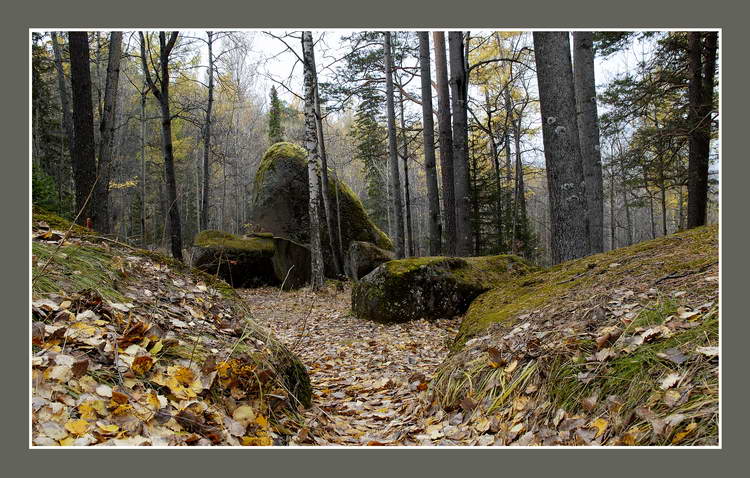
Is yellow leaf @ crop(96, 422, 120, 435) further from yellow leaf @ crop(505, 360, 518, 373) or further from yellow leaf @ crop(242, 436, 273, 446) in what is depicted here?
yellow leaf @ crop(505, 360, 518, 373)

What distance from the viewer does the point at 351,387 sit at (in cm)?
353

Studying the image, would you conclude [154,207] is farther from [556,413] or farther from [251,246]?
[556,413]

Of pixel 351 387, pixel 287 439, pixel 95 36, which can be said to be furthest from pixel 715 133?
pixel 95 36

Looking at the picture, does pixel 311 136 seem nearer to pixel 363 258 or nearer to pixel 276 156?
pixel 363 258

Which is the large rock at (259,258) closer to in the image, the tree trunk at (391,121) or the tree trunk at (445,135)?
the tree trunk at (391,121)

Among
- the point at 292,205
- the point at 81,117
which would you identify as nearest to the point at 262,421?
the point at 81,117

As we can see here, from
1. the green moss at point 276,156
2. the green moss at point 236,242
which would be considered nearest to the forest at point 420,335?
the green moss at point 236,242

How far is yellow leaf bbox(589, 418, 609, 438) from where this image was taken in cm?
178

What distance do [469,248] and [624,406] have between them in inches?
331

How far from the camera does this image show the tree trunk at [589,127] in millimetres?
8289

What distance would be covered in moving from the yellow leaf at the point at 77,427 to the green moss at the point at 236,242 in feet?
33.7

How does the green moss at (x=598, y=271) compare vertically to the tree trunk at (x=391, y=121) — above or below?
below

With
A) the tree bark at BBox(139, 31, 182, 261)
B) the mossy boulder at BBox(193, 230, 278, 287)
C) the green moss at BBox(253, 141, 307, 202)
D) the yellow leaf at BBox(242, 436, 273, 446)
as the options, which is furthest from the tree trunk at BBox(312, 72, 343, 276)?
the yellow leaf at BBox(242, 436, 273, 446)

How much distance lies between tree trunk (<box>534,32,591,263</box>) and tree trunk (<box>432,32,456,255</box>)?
496 centimetres
